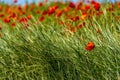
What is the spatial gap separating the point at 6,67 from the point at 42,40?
48cm

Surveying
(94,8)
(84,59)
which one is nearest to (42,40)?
(84,59)

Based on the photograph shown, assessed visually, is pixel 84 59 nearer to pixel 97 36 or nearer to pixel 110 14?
pixel 97 36

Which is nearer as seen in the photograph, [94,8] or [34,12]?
[94,8]

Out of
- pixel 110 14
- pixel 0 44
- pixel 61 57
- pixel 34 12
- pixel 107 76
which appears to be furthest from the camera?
pixel 34 12

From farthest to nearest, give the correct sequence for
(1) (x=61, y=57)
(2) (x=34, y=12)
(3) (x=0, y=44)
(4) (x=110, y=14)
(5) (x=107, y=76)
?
(2) (x=34, y=12) → (4) (x=110, y=14) → (3) (x=0, y=44) → (1) (x=61, y=57) → (5) (x=107, y=76)

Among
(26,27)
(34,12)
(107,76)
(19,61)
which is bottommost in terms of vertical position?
(107,76)

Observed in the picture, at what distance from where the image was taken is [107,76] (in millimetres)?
4383

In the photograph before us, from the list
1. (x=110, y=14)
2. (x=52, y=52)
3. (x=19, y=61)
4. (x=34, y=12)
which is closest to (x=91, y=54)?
(x=52, y=52)

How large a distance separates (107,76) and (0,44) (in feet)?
4.51

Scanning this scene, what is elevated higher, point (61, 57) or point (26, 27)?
point (26, 27)

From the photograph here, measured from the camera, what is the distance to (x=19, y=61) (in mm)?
4934

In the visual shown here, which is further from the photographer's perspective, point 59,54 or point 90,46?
point 59,54

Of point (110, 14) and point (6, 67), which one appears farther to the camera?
point (110, 14)

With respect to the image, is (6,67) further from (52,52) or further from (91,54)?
(91,54)
